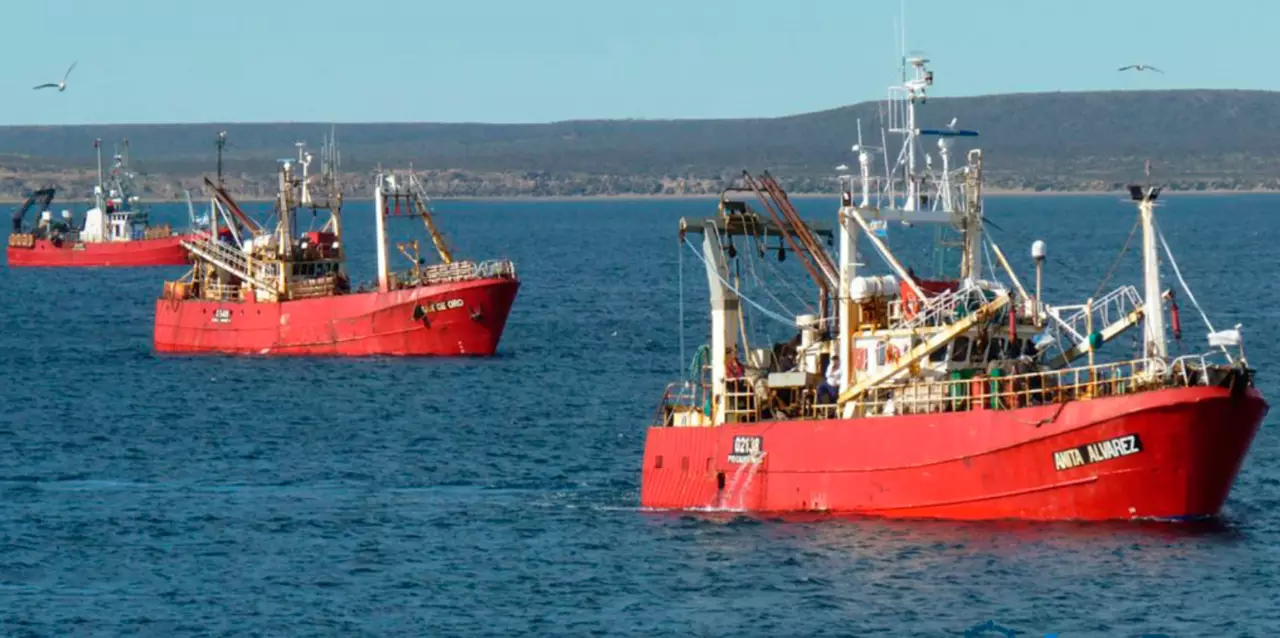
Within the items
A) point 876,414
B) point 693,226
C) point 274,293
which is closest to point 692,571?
point 876,414

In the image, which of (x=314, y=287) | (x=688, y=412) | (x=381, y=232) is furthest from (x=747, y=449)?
(x=314, y=287)

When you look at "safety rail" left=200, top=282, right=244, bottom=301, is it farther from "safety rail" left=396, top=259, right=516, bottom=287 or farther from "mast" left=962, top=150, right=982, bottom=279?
"mast" left=962, top=150, right=982, bottom=279

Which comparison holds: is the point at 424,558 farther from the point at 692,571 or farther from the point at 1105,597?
the point at 1105,597

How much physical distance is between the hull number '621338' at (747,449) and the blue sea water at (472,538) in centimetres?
113

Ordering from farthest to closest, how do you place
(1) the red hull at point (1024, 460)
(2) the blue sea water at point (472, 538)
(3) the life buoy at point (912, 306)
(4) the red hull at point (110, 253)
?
(4) the red hull at point (110, 253), (3) the life buoy at point (912, 306), (1) the red hull at point (1024, 460), (2) the blue sea water at point (472, 538)

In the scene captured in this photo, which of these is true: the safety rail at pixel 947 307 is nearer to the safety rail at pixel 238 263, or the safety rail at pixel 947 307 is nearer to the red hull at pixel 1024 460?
the red hull at pixel 1024 460

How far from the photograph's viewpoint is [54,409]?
73.4m

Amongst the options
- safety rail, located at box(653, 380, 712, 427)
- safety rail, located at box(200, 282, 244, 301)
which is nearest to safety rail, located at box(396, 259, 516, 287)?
safety rail, located at box(200, 282, 244, 301)

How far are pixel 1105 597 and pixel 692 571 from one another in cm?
756

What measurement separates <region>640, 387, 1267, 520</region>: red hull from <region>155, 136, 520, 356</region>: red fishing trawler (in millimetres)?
38111

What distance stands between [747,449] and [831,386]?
2.03m

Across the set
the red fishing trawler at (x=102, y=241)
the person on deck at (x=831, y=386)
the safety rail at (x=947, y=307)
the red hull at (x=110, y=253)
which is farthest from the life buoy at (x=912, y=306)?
the red hull at (x=110, y=253)

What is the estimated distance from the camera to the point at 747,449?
47.6 metres

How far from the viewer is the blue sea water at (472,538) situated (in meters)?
40.1
